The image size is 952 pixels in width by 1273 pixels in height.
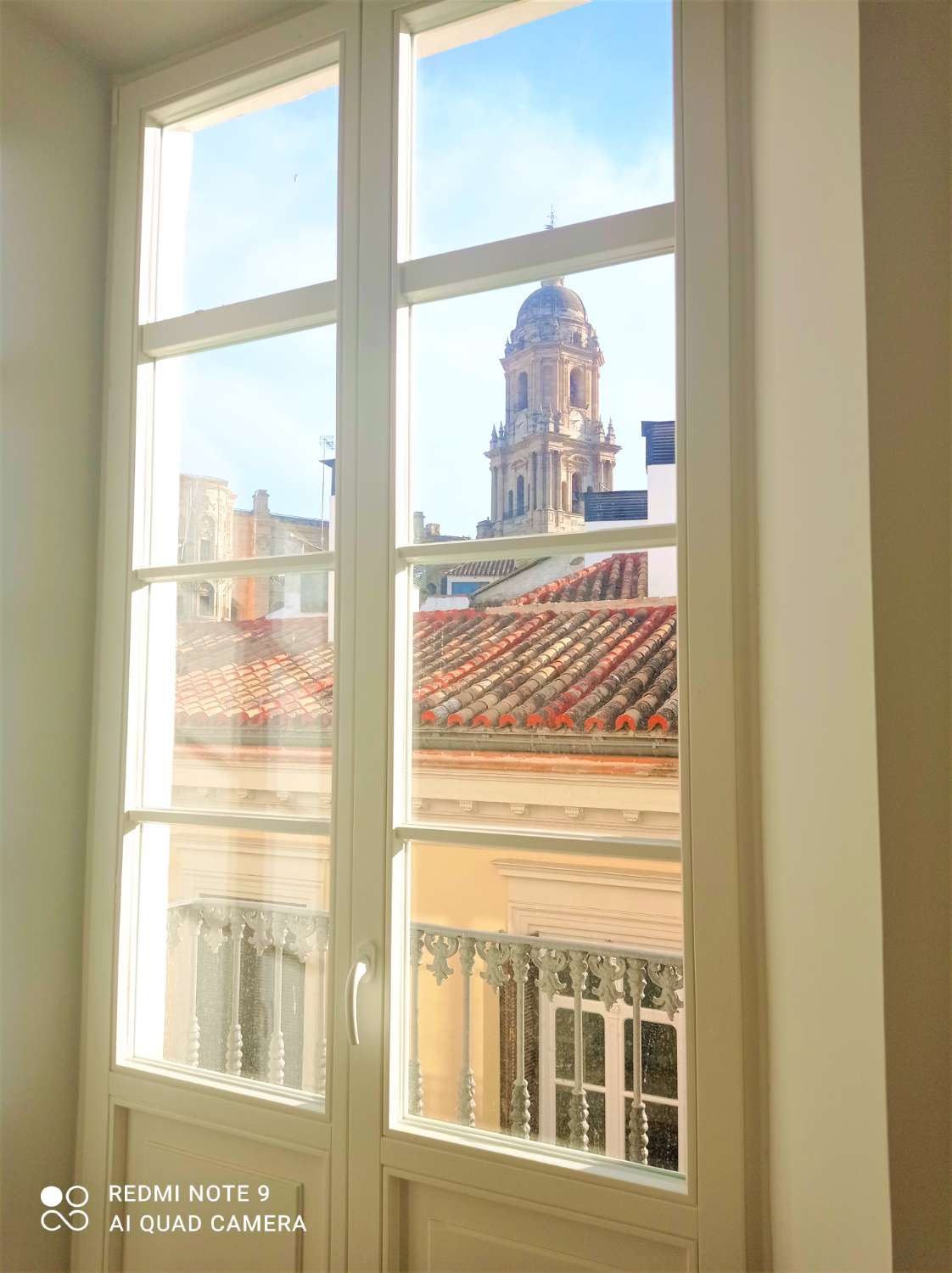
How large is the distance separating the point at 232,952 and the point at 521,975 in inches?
24.1

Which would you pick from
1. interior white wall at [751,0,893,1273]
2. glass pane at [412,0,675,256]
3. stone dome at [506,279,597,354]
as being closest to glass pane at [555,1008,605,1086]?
interior white wall at [751,0,893,1273]

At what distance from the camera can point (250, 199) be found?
1.80m

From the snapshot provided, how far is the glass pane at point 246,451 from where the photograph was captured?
5.52ft

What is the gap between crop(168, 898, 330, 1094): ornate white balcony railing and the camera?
158cm

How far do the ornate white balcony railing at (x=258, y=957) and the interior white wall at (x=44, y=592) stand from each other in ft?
0.86

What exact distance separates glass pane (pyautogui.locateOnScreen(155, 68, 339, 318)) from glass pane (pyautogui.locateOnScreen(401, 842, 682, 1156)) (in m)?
1.18

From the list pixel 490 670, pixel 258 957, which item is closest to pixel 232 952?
pixel 258 957

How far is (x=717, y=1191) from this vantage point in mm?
1208

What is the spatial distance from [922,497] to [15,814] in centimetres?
165

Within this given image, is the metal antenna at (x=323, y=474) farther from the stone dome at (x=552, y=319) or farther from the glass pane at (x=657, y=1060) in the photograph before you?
the glass pane at (x=657, y=1060)

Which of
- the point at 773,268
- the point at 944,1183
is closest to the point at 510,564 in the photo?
the point at 773,268

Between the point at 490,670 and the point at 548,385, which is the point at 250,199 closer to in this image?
the point at 548,385

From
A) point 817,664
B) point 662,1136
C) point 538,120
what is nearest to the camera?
point 817,664

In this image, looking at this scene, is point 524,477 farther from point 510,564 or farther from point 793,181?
point 793,181
